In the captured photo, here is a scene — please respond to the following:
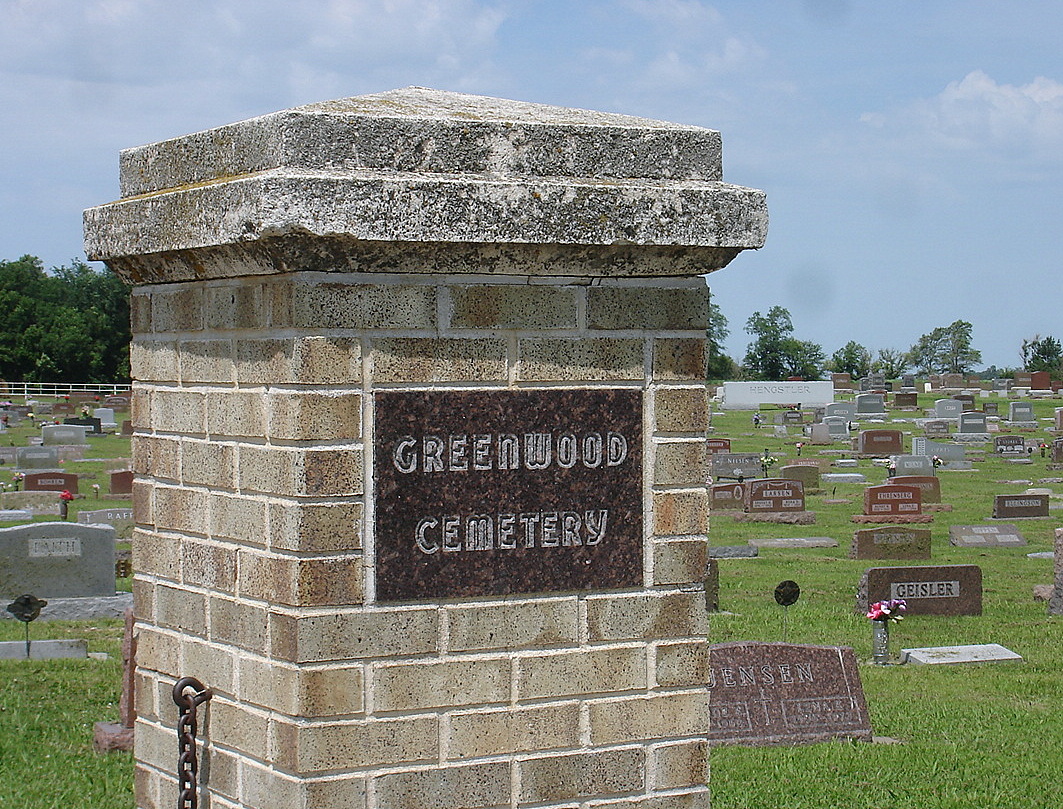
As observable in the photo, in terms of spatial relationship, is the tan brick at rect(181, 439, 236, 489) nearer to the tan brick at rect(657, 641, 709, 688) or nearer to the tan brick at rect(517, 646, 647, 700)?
the tan brick at rect(517, 646, 647, 700)

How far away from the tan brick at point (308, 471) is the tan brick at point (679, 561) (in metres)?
0.89

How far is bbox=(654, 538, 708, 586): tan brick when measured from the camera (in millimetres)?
3949

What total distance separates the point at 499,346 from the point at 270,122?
2.69 feet

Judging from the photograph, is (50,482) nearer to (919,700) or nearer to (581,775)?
(919,700)

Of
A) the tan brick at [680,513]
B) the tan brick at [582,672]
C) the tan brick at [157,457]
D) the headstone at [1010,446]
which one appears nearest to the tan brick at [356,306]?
the tan brick at [157,457]

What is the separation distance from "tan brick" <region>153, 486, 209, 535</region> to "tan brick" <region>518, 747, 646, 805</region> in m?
1.11

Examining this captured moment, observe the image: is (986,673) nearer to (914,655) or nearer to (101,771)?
(914,655)

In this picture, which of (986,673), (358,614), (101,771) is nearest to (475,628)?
(358,614)

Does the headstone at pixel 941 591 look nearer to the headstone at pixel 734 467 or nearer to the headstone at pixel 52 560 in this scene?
the headstone at pixel 52 560

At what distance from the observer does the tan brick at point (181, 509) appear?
3941 mm

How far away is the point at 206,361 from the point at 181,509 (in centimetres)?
44

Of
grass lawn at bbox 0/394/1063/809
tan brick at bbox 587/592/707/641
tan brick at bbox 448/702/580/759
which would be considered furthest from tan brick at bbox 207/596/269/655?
grass lawn at bbox 0/394/1063/809

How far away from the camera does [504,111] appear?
13.0 ft

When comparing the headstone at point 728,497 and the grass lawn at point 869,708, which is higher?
the headstone at point 728,497
